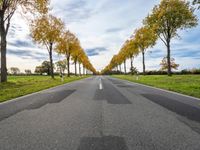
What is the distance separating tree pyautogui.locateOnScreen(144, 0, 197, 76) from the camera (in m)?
35.2

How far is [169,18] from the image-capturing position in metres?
36.0

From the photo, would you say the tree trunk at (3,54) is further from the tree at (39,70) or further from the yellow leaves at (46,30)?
the tree at (39,70)

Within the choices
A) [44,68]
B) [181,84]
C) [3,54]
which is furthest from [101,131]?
[44,68]

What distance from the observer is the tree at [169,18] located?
35.2 meters

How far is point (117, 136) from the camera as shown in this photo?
3.99 metres

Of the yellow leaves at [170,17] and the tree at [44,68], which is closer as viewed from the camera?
the yellow leaves at [170,17]

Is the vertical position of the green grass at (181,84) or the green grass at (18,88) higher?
the green grass at (18,88)

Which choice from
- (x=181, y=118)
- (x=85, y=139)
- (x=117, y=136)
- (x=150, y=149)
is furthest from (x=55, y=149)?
(x=181, y=118)

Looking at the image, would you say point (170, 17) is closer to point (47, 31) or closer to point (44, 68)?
point (47, 31)

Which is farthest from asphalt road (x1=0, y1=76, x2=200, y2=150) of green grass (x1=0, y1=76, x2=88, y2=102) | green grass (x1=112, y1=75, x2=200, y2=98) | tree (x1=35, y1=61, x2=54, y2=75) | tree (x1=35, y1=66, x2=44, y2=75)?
tree (x1=35, y1=66, x2=44, y2=75)

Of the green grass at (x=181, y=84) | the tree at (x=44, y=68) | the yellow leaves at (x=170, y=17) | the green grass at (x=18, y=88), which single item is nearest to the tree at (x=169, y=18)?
the yellow leaves at (x=170, y=17)

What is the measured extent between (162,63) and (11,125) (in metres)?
95.6

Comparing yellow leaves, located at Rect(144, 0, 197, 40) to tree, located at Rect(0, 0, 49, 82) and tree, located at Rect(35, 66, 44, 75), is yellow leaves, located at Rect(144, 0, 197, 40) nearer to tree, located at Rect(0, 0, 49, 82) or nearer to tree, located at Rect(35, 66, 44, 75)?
tree, located at Rect(0, 0, 49, 82)

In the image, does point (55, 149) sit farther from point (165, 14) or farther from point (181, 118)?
point (165, 14)
